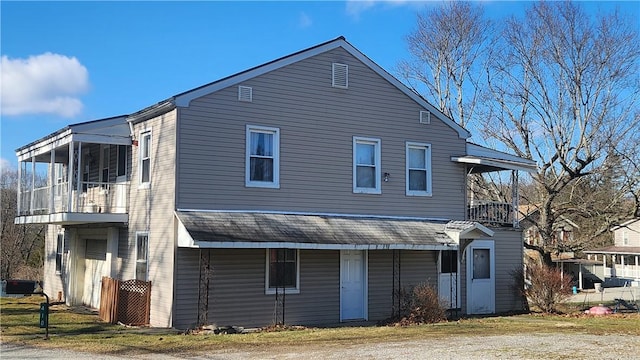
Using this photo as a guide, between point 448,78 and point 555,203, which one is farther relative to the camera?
point 448,78

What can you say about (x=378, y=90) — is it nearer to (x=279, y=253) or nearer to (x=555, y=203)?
(x=279, y=253)

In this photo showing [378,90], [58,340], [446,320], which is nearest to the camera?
[58,340]

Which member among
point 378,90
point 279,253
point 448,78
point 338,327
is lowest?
point 338,327

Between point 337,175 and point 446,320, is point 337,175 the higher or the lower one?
the higher one

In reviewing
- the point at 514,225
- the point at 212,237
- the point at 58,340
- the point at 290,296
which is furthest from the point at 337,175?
the point at 58,340

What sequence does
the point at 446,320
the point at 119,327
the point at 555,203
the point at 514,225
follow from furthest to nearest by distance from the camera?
the point at 555,203, the point at 514,225, the point at 446,320, the point at 119,327

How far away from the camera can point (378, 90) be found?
66.5 ft

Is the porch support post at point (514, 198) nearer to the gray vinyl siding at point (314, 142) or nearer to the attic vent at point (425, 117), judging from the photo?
the gray vinyl siding at point (314, 142)

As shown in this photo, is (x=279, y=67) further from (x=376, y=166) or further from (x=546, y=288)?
(x=546, y=288)

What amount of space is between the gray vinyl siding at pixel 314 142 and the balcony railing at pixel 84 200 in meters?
3.80

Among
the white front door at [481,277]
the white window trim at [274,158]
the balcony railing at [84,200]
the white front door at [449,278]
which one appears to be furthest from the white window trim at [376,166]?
the balcony railing at [84,200]

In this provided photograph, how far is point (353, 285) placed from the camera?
62.8ft

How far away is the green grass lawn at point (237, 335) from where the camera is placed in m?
13.6

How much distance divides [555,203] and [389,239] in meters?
18.7
